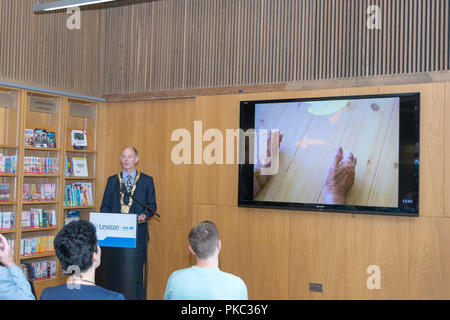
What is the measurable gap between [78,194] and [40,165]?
0.77 m

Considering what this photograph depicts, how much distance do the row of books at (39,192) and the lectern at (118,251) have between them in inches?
68.3

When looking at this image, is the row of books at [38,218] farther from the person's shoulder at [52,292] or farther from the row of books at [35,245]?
the person's shoulder at [52,292]

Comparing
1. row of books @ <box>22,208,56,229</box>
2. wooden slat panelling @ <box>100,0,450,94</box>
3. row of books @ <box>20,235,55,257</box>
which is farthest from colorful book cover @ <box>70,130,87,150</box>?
row of books @ <box>20,235,55,257</box>

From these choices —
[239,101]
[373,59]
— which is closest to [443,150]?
[373,59]

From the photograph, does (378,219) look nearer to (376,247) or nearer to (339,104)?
(376,247)

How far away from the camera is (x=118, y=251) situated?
4699mm

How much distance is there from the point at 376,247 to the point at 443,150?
1174mm

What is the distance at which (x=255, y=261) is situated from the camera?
18.1ft

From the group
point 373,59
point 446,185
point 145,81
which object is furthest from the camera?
point 145,81

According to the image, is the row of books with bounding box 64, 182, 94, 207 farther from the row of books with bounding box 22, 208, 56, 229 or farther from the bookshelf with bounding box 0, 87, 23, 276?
the bookshelf with bounding box 0, 87, 23, 276

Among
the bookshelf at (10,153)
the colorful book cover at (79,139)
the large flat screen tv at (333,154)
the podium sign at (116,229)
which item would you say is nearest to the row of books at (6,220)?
the bookshelf at (10,153)

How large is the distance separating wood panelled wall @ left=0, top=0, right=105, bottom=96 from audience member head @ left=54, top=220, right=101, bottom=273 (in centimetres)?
415

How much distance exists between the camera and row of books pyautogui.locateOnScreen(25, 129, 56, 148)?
6.05m
